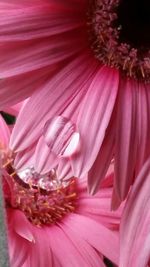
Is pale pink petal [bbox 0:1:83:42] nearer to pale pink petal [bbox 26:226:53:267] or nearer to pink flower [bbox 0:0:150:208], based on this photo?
pink flower [bbox 0:0:150:208]

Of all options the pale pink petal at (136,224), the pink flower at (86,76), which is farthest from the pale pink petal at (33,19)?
the pale pink petal at (136,224)

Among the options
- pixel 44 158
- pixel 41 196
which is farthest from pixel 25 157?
pixel 41 196

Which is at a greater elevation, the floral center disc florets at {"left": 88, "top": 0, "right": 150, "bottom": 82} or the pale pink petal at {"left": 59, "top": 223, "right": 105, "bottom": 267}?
the floral center disc florets at {"left": 88, "top": 0, "right": 150, "bottom": 82}

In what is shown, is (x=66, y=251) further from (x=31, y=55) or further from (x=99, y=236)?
(x=31, y=55)

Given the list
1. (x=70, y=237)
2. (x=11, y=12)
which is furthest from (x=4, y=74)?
(x=70, y=237)

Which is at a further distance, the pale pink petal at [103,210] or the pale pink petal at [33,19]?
the pale pink petal at [103,210]

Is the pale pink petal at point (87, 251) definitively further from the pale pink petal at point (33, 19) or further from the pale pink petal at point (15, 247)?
the pale pink petal at point (33, 19)

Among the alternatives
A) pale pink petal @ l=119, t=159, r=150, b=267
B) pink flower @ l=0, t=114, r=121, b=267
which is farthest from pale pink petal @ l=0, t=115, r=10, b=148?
pale pink petal @ l=119, t=159, r=150, b=267
